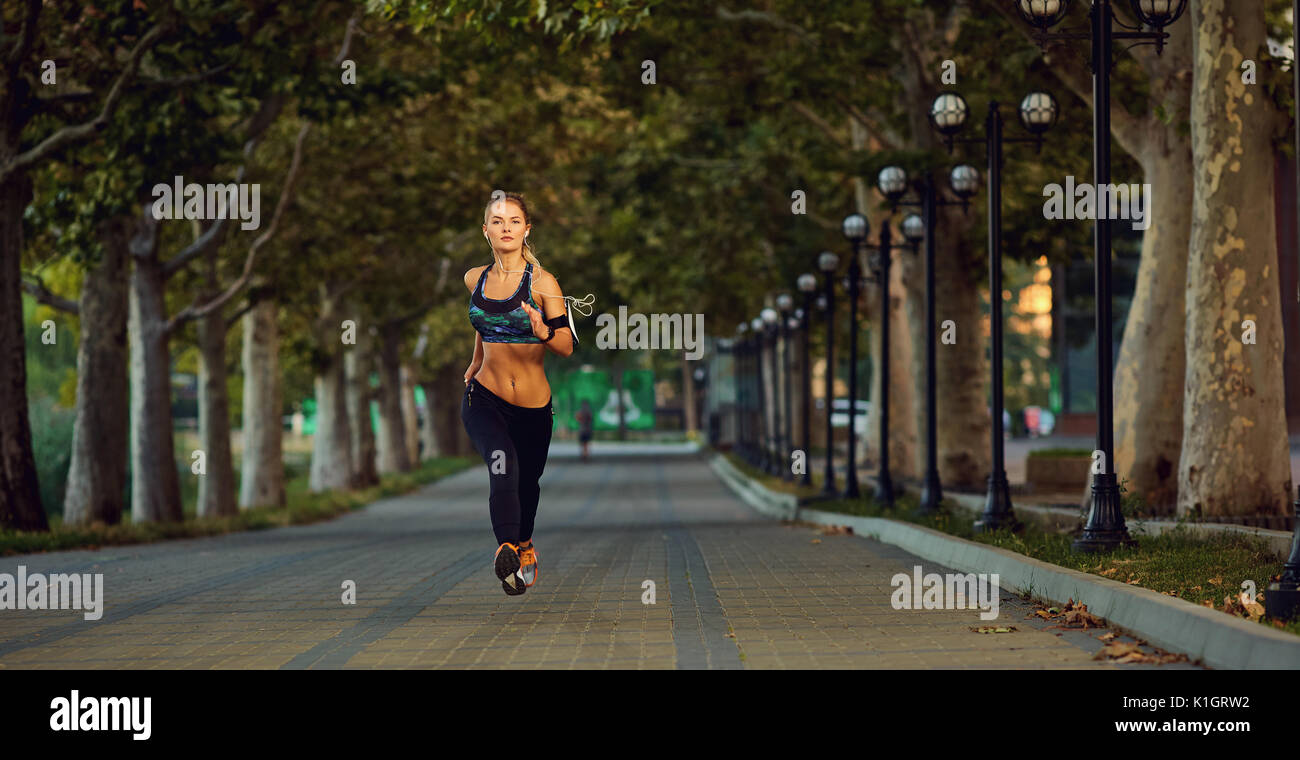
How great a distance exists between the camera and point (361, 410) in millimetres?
39406

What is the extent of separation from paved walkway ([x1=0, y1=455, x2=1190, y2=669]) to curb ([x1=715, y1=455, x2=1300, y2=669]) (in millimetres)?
271

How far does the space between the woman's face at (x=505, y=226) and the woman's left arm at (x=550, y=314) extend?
249 millimetres

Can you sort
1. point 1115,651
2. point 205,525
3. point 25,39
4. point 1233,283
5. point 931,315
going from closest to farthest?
1. point 1115,651
2. point 1233,283
3. point 25,39
4. point 931,315
5. point 205,525

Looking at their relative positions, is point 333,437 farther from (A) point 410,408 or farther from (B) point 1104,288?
(B) point 1104,288

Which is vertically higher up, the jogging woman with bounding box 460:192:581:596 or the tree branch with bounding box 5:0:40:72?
the tree branch with bounding box 5:0:40:72

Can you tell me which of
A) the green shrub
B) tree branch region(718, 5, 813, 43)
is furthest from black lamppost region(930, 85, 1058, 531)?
the green shrub

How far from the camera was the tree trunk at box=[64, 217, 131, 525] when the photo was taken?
21766 millimetres

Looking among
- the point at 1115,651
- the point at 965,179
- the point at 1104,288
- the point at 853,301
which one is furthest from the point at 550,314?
the point at 853,301

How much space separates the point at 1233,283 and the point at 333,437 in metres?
24.9

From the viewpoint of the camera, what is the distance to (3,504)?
61.5ft

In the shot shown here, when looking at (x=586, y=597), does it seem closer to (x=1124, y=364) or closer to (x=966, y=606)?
(x=966, y=606)

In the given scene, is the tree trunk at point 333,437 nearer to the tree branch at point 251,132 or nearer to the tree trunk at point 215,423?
the tree trunk at point 215,423

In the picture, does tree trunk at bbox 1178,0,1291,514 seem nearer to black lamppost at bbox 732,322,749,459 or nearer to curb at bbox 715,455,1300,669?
curb at bbox 715,455,1300,669
